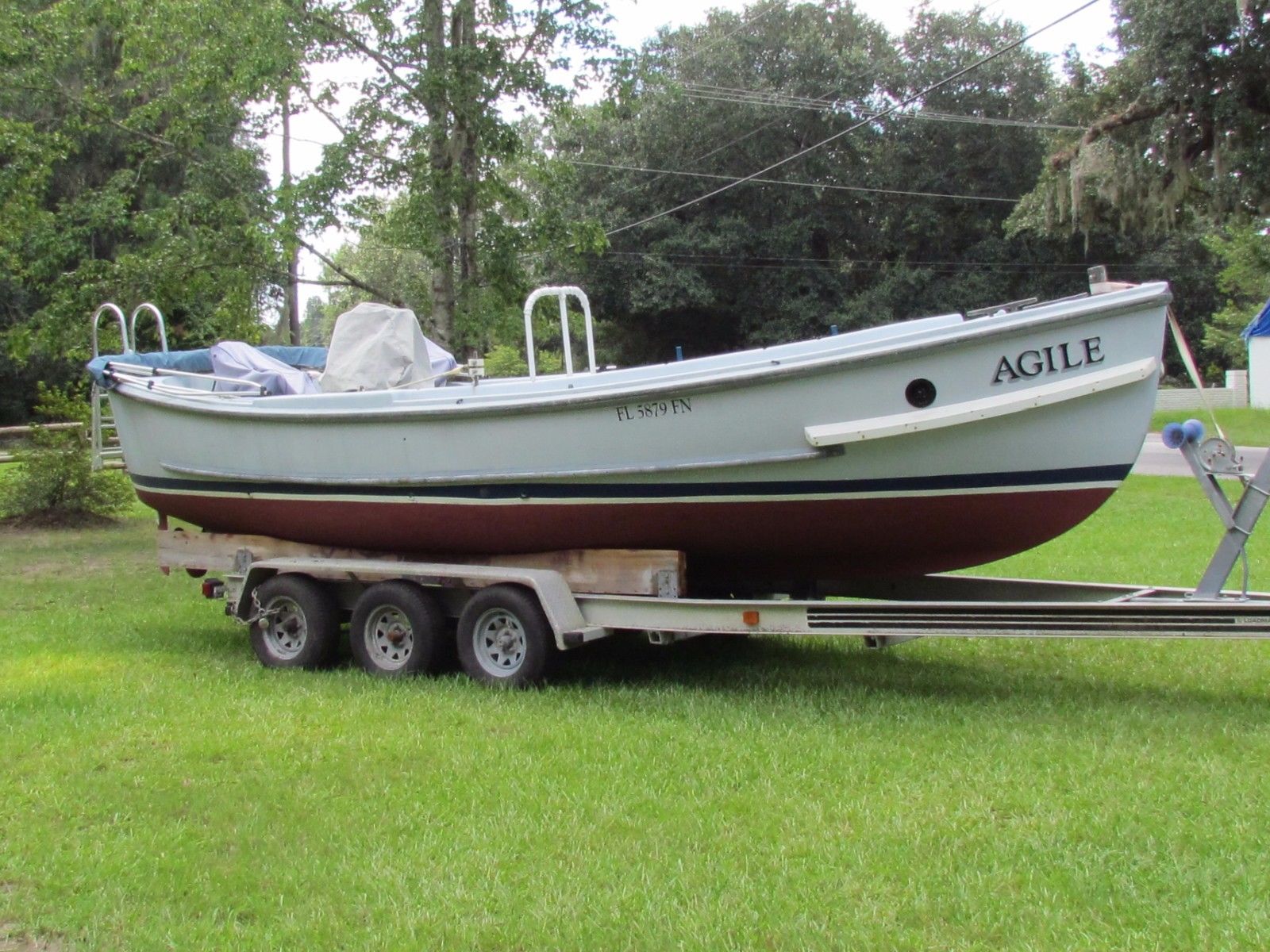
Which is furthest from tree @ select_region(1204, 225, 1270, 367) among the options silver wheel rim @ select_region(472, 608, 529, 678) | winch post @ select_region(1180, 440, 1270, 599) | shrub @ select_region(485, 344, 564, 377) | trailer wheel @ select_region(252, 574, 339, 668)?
trailer wheel @ select_region(252, 574, 339, 668)

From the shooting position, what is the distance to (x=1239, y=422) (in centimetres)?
3058

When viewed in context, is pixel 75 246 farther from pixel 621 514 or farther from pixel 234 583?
pixel 621 514

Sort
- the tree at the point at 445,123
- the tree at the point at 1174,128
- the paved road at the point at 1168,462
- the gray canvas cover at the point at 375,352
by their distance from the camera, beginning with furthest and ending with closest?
the paved road at the point at 1168,462
the tree at the point at 1174,128
the tree at the point at 445,123
the gray canvas cover at the point at 375,352

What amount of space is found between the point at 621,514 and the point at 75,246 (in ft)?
31.7

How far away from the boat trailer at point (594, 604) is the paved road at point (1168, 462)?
41.0 ft

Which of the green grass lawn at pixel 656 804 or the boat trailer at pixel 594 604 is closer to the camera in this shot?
the green grass lawn at pixel 656 804

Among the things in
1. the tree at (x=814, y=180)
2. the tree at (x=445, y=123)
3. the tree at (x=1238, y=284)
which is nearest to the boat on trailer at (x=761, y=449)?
the tree at (x=445, y=123)

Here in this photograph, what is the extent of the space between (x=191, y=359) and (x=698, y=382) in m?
4.60

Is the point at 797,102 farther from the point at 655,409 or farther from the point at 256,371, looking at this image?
the point at 655,409

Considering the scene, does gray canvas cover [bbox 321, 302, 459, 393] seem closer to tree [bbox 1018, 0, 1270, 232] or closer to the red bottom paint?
the red bottom paint

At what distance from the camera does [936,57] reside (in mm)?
42531

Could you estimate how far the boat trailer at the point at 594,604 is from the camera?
239 inches

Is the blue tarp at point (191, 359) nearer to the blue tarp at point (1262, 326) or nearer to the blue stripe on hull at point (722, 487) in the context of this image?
the blue stripe on hull at point (722, 487)

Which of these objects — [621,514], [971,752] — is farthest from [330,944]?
[621,514]
